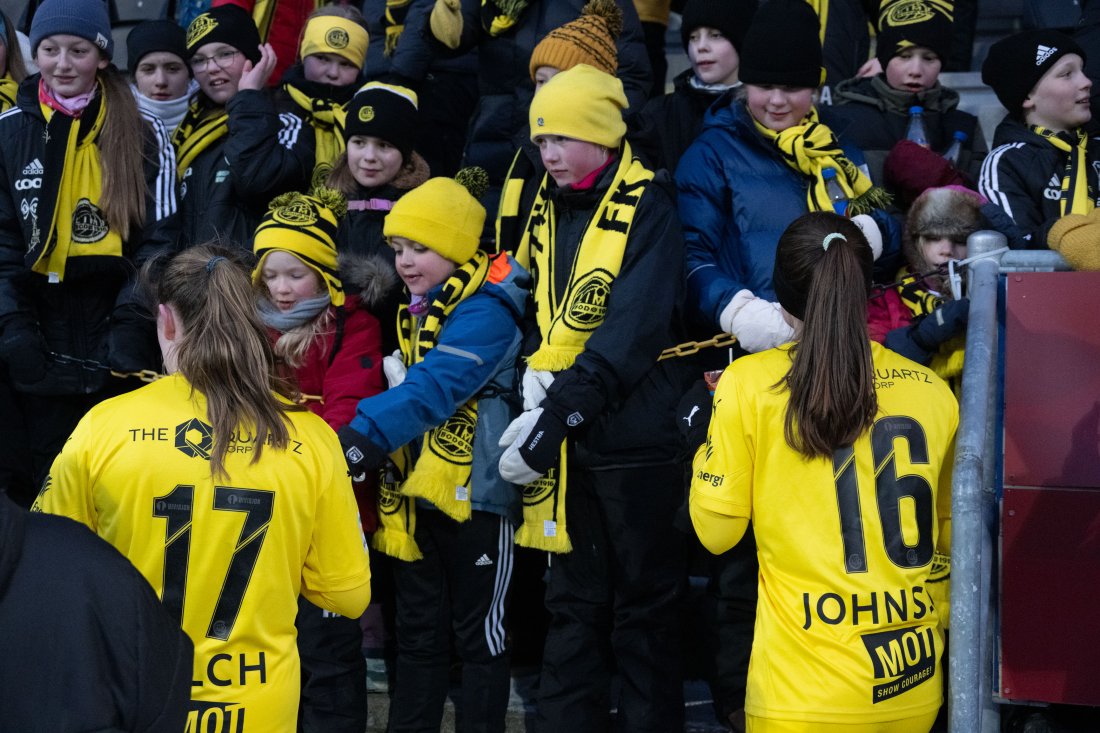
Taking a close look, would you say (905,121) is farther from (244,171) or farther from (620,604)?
(244,171)

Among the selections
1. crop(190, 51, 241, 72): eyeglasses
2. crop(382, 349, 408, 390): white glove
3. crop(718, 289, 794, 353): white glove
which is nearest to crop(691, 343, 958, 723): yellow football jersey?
crop(718, 289, 794, 353): white glove

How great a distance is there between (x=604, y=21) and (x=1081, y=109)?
1855mm

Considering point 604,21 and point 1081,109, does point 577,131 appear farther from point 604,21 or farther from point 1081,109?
point 1081,109

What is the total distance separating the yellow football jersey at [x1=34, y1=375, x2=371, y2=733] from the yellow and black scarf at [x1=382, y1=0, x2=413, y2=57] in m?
3.72

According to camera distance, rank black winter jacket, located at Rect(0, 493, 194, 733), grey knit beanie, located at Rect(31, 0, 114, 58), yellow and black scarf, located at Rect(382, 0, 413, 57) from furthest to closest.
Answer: yellow and black scarf, located at Rect(382, 0, 413, 57) < grey knit beanie, located at Rect(31, 0, 114, 58) < black winter jacket, located at Rect(0, 493, 194, 733)

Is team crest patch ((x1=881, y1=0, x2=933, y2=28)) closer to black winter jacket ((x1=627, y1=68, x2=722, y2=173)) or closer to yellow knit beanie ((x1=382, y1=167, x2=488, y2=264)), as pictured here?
black winter jacket ((x1=627, y1=68, x2=722, y2=173))

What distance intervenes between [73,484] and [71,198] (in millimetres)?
2847

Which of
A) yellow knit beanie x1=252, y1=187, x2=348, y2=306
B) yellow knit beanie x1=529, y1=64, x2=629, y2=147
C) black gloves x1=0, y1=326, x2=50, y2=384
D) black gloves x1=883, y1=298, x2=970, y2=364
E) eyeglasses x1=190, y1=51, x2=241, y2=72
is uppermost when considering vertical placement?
eyeglasses x1=190, y1=51, x2=241, y2=72

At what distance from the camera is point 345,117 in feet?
18.4

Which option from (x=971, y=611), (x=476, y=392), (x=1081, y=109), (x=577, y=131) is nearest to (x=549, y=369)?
(x=476, y=392)

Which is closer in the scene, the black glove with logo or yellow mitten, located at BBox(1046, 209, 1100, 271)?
yellow mitten, located at BBox(1046, 209, 1100, 271)

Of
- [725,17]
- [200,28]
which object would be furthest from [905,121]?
[200,28]

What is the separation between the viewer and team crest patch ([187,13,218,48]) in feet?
20.0

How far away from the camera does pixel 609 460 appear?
183 inches
